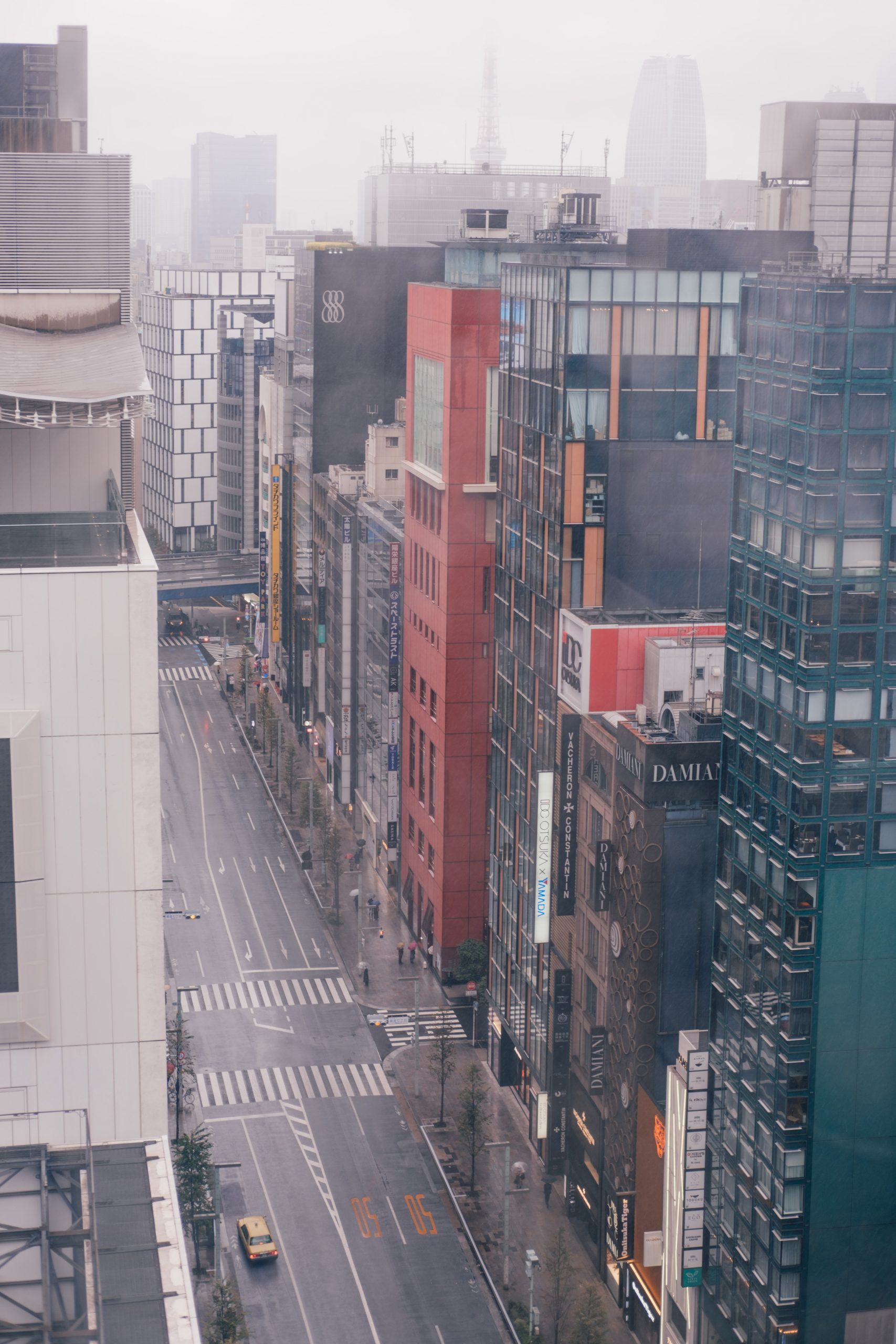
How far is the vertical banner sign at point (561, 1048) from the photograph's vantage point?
80.9 m

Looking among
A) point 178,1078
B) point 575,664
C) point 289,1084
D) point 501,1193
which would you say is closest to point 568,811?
point 575,664

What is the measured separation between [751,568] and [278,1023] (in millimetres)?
52942

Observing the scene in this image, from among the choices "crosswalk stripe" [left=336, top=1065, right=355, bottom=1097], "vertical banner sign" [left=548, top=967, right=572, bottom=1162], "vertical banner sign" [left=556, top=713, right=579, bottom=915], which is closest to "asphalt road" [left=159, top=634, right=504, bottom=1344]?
"crosswalk stripe" [left=336, top=1065, right=355, bottom=1097]

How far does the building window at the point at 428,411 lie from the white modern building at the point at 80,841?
253 ft

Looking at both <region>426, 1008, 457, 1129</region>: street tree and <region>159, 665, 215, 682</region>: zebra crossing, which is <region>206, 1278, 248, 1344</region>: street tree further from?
<region>159, 665, 215, 682</region>: zebra crossing

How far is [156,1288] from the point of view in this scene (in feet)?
78.0

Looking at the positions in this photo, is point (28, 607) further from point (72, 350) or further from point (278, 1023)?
point (278, 1023)

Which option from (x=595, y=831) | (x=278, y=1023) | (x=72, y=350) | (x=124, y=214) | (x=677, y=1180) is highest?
(x=124, y=214)

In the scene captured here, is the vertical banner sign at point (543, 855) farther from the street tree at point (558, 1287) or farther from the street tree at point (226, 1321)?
the street tree at point (226, 1321)

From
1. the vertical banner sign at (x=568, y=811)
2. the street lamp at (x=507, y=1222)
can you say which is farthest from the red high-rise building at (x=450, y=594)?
the street lamp at (x=507, y=1222)

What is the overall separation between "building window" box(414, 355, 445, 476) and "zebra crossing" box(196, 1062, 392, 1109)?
34536 mm

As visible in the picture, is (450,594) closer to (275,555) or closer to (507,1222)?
(507,1222)

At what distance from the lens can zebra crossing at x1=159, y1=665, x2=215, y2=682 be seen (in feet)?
A: 605

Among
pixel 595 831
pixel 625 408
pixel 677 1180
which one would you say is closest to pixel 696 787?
pixel 595 831
